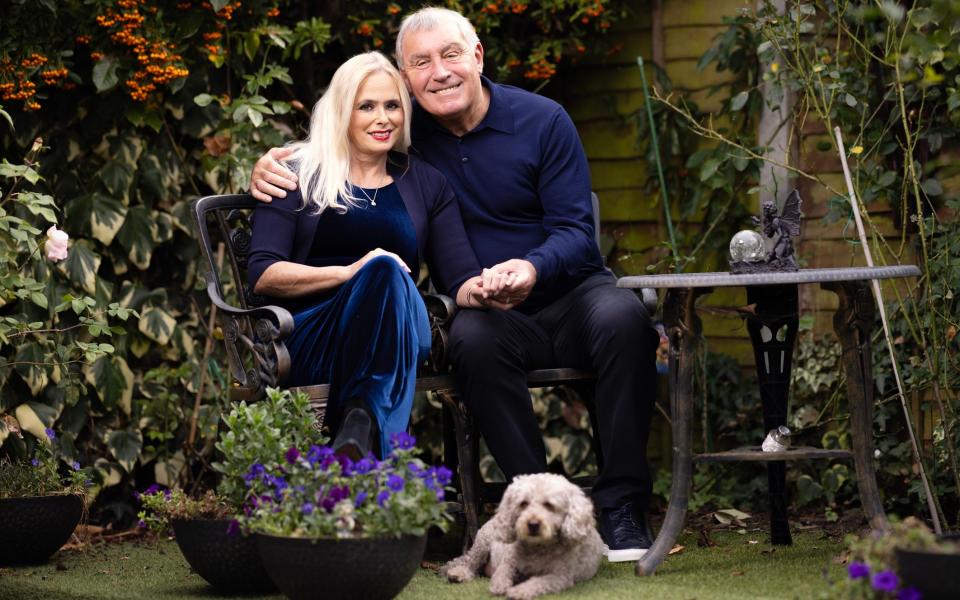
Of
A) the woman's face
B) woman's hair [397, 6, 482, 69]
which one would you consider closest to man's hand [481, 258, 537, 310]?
the woman's face

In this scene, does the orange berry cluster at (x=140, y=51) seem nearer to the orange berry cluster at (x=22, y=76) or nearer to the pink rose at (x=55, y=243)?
the orange berry cluster at (x=22, y=76)

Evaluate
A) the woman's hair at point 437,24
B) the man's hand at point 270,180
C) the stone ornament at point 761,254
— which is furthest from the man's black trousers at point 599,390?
the woman's hair at point 437,24

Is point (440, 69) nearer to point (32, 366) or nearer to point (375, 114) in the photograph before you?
point (375, 114)

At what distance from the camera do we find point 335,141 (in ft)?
11.5

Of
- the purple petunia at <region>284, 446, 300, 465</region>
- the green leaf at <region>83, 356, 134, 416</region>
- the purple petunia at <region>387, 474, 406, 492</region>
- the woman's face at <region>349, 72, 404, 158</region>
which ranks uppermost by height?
the woman's face at <region>349, 72, 404, 158</region>

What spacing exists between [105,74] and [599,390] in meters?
1.87

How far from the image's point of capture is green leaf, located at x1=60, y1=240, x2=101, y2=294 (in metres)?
3.96

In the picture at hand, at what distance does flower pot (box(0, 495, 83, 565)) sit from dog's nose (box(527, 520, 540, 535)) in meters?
1.41

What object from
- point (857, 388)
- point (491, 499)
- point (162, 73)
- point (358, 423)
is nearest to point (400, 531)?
point (358, 423)

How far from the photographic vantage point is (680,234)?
4.86m

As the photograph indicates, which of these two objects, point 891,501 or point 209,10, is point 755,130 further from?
point 209,10

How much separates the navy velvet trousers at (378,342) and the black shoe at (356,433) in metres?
0.03

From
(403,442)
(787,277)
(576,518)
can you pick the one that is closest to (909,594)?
(576,518)

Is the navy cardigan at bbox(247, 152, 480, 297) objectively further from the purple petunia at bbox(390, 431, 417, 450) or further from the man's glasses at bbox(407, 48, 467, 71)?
the purple petunia at bbox(390, 431, 417, 450)
